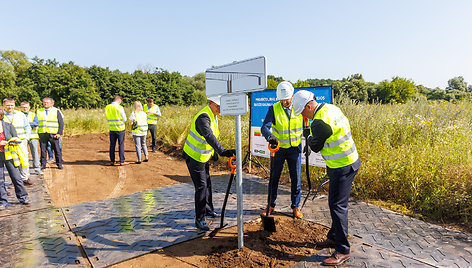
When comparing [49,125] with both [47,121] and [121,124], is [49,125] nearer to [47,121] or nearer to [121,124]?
[47,121]

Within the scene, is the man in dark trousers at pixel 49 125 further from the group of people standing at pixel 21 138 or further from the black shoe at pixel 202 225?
the black shoe at pixel 202 225

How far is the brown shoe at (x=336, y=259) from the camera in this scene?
2936 mm

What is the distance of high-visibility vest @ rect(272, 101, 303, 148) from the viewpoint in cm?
414

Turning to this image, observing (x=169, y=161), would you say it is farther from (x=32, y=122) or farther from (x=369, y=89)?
(x=369, y=89)

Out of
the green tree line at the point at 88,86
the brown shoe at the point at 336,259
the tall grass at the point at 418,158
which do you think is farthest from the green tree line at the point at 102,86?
the brown shoe at the point at 336,259

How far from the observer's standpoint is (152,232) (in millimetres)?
3842

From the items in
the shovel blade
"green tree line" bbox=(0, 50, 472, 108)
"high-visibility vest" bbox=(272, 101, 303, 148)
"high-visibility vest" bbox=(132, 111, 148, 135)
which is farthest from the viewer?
"green tree line" bbox=(0, 50, 472, 108)

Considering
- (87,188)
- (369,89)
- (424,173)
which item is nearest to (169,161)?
(87,188)

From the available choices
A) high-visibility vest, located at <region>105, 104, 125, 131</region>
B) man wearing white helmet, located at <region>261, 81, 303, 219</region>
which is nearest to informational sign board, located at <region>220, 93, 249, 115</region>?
man wearing white helmet, located at <region>261, 81, 303, 219</region>

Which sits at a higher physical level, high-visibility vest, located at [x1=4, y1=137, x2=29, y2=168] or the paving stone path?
high-visibility vest, located at [x1=4, y1=137, x2=29, y2=168]

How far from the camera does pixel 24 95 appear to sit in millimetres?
34281

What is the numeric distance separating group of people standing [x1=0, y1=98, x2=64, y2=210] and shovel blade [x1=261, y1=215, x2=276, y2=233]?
Answer: 4.46 m

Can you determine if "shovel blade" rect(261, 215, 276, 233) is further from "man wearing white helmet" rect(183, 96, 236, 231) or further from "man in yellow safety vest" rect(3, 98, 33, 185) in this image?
"man in yellow safety vest" rect(3, 98, 33, 185)

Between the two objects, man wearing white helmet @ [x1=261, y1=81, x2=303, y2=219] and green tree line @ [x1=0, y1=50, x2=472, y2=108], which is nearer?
man wearing white helmet @ [x1=261, y1=81, x2=303, y2=219]
